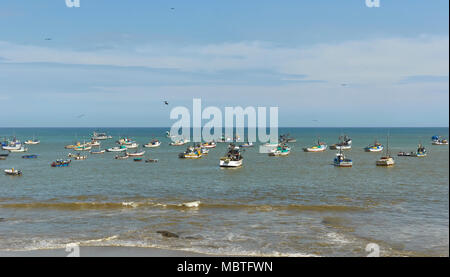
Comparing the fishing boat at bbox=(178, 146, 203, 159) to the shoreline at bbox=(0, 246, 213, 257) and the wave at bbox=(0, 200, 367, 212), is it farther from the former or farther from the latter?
the shoreline at bbox=(0, 246, 213, 257)

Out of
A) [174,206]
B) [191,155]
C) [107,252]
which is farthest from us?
[191,155]

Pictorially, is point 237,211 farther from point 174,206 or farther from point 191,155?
point 191,155

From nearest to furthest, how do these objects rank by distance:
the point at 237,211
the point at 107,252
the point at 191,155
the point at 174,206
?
the point at 107,252, the point at 237,211, the point at 174,206, the point at 191,155

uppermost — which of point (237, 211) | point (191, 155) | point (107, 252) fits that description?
point (107, 252)

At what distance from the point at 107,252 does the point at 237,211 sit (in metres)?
15.4

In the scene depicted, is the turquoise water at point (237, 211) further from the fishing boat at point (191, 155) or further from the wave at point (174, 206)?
the fishing boat at point (191, 155)

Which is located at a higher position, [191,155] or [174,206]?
[174,206]

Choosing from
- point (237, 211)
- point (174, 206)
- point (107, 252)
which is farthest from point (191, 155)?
point (107, 252)

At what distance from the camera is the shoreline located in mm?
23547

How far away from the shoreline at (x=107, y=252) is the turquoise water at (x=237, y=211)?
3.19 ft

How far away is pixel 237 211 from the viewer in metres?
37.0

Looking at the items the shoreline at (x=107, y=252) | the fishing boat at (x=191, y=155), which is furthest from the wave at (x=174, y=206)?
the fishing boat at (x=191, y=155)

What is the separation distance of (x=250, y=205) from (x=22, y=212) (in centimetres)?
2214

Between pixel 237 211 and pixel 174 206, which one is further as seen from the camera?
pixel 174 206
